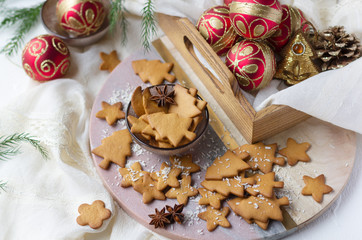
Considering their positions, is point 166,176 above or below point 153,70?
below

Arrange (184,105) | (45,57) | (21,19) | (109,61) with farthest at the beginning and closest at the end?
(21,19)
(109,61)
(45,57)
(184,105)

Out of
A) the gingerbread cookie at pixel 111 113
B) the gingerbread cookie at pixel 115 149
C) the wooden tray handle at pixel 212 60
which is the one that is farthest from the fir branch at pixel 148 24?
the gingerbread cookie at pixel 115 149

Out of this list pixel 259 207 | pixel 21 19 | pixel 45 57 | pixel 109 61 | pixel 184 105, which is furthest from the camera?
pixel 21 19

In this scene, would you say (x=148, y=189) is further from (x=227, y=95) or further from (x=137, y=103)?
(x=227, y=95)

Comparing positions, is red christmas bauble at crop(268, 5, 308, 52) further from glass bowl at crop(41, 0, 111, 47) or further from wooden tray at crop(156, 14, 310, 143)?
glass bowl at crop(41, 0, 111, 47)

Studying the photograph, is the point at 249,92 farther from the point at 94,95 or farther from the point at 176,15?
the point at 94,95

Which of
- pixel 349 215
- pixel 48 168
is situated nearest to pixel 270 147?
pixel 349 215

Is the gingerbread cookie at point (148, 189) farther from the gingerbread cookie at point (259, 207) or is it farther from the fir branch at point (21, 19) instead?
the fir branch at point (21, 19)

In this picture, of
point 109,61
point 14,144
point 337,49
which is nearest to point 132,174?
point 14,144
